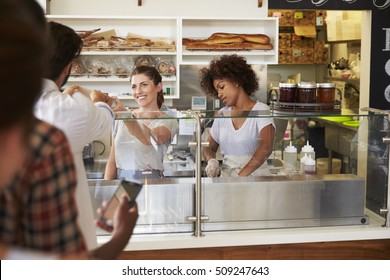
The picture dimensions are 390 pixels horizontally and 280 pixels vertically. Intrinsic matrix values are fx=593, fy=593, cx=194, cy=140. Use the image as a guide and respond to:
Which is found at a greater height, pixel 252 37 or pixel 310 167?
pixel 252 37

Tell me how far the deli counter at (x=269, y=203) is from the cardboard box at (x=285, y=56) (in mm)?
4810

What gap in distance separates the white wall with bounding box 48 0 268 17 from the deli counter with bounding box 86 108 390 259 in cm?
259

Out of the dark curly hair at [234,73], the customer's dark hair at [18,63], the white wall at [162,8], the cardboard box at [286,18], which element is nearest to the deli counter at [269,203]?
the dark curly hair at [234,73]

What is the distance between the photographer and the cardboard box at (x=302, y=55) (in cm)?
709

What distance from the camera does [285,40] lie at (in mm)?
7027

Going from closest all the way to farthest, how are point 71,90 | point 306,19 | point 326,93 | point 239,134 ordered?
1. point 71,90
2. point 326,93
3. point 239,134
4. point 306,19

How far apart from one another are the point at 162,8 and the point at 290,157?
2.57 meters

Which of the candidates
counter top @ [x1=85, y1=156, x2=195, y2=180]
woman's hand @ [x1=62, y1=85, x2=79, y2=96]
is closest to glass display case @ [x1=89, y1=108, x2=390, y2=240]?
counter top @ [x1=85, y1=156, x2=195, y2=180]

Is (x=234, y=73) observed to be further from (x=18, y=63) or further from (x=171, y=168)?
(x=18, y=63)

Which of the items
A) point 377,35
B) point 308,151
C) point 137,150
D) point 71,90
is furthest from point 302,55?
point 71,90

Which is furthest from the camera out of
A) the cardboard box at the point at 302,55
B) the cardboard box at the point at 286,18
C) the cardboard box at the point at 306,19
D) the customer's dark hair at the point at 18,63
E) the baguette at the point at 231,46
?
the cardboard box at the point at 302,55

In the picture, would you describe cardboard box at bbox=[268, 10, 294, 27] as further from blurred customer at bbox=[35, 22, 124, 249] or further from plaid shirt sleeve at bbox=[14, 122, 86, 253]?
plaid shirt sleeve at bbox=[14, 122, 86, 253]

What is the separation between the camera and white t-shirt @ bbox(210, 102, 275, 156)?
7.29ft

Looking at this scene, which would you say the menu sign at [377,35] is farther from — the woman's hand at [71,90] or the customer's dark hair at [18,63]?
the customer's dark hair at [18,63]
